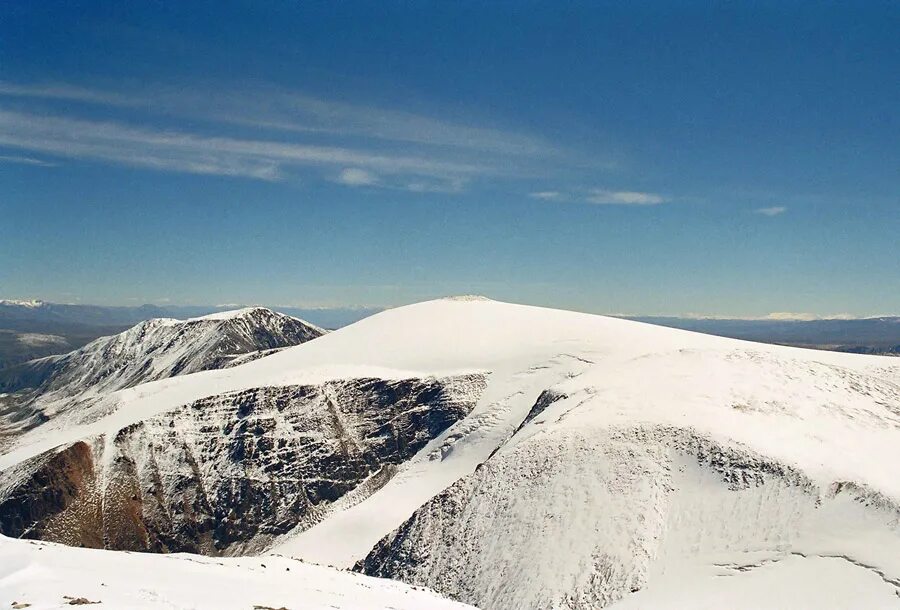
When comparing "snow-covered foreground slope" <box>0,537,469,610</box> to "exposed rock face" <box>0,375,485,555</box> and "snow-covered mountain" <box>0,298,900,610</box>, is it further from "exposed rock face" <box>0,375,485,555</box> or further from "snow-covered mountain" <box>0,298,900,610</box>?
"exposed rock face" <box>0,375,485,555</box>

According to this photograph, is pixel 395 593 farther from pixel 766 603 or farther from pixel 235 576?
pixel 766 603

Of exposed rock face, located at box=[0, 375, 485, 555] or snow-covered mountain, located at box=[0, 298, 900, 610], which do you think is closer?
snow-covered mountain, located at box=[0, 298, 900, 610]

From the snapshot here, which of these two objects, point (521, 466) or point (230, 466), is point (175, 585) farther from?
point (230, 466)

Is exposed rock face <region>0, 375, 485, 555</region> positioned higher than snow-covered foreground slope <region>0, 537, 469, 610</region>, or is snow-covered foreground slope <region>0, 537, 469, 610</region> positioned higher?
snow-covered foreground slope <region>0, 537, 469, 610</region>

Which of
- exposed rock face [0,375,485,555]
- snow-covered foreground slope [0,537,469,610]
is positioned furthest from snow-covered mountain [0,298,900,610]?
snow-covered foreground slope [0,537,469,610]

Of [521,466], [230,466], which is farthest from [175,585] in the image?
[230,466]

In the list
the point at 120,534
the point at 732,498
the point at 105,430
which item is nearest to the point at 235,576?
the point at 732,498
